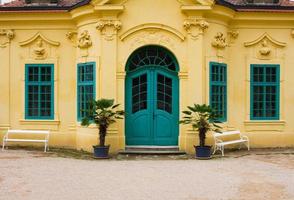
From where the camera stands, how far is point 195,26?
51.2ft

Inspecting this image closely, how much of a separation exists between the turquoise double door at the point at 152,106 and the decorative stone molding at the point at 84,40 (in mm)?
1695

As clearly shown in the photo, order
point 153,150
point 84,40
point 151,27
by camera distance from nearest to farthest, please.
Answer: point 153,150, point 151,27, point 84,40

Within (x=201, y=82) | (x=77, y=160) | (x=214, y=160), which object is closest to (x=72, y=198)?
(x=77, y=160)

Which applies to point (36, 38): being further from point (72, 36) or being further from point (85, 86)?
point (85, 86)

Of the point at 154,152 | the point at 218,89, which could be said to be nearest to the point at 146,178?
the point at 154,152

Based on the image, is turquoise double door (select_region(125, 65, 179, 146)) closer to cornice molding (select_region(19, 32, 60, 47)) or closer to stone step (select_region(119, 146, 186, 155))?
stone step (select_region(119, 146, 186, 155))

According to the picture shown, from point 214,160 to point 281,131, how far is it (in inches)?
171

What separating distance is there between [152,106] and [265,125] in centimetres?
423

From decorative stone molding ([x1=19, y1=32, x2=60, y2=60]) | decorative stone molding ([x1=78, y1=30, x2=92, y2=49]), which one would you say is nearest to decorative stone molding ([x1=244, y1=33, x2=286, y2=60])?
decorative stone molding ([x1=78, y1=30, x2=92, y2=49])

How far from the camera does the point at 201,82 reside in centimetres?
1557

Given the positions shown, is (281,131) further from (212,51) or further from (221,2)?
(221,2)

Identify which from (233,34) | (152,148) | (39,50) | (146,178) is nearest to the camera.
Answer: (146,178)

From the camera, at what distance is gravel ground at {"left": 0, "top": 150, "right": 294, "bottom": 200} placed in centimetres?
905

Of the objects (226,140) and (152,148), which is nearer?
(152,148)
